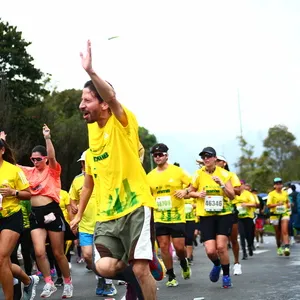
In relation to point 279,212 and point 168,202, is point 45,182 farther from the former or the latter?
point 279,212

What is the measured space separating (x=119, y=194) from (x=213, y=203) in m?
5.38


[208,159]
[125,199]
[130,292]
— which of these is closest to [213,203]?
[208,159]

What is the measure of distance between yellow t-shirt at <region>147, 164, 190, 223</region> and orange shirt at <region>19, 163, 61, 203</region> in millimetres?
1973

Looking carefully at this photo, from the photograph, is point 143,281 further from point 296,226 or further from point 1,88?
point 1,88

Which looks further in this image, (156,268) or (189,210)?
(189,210)

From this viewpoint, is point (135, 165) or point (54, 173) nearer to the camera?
point (135, 165)

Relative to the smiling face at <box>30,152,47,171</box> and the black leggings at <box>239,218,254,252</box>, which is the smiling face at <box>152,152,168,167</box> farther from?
the black leggings at <box>239,218,254,252</box>

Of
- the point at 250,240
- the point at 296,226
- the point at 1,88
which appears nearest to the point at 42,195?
the point at 250,240

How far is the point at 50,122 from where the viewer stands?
56938mm

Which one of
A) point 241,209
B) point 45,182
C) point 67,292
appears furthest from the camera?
point 241,209

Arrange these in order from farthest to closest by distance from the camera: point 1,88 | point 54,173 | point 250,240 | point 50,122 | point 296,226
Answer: point 50,122 → point 1,88 → point 296,226 → point 250,240 → point 54,173

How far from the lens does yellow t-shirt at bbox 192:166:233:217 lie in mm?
12156

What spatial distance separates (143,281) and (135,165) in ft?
3.30

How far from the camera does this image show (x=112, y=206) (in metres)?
6.96
